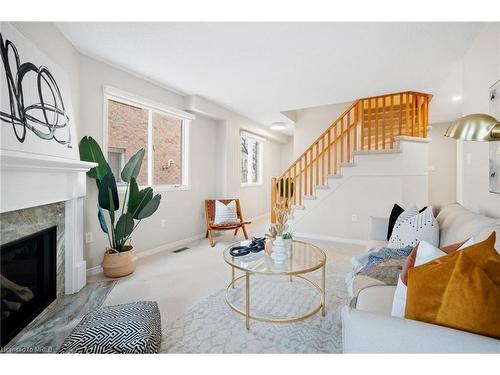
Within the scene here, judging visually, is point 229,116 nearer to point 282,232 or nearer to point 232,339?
point 282,232

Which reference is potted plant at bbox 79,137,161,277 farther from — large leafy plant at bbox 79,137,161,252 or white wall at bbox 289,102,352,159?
white wall at bbox 289,102,352,159

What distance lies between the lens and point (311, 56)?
101 inches

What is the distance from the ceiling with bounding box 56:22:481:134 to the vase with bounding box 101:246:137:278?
7.02 ft

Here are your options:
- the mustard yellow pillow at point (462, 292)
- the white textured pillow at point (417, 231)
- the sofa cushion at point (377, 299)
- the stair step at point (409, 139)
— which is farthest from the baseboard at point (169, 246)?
the stair step at point (409, 139)

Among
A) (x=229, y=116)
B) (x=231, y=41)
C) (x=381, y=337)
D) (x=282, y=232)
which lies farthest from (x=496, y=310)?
(x=229, y=116)

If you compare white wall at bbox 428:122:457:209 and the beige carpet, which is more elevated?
white wall at bbox 428:122:457:209

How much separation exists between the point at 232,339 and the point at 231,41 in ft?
8.15

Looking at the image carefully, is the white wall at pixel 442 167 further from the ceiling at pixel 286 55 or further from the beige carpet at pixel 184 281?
the beige carpet at pixel 184 281

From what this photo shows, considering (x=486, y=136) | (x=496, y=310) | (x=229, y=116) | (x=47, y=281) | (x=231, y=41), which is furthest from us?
(x=229, y=116)

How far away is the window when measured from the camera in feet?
19.6

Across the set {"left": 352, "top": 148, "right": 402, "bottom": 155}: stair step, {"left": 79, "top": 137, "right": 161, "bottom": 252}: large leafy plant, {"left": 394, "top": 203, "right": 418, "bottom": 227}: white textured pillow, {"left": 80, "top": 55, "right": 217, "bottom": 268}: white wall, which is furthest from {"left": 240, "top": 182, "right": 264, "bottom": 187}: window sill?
{"left": 394, "top": 203, "right": 418, "bottom": 227}: white textured pillow

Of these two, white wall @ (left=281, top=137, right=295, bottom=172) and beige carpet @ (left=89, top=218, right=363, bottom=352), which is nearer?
beige carpet @ (left=89, top=218, right=363, bottom=352)

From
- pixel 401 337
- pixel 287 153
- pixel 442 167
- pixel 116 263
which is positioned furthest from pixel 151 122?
pixel 442 167

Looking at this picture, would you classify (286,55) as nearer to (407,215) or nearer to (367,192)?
(407,215)
